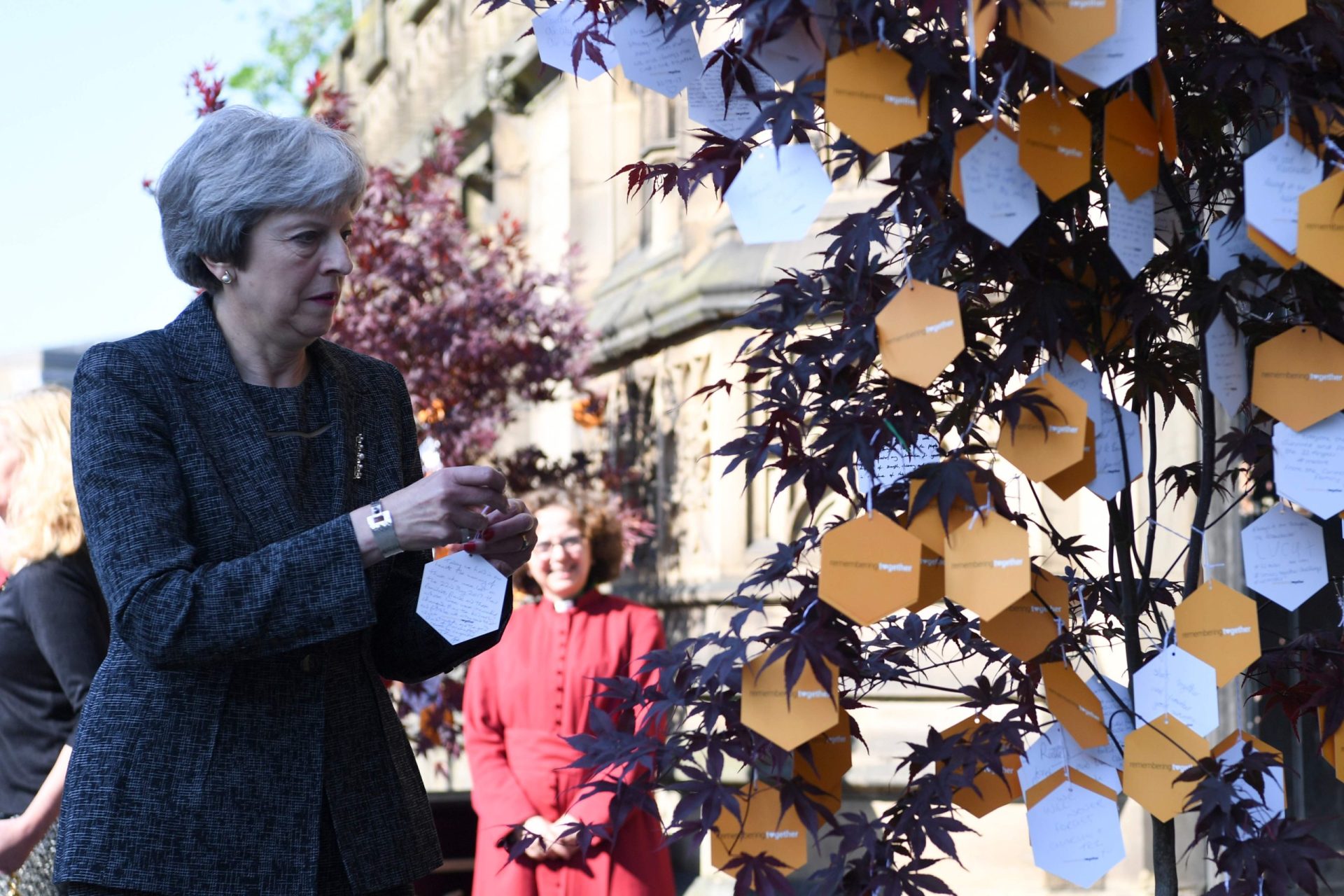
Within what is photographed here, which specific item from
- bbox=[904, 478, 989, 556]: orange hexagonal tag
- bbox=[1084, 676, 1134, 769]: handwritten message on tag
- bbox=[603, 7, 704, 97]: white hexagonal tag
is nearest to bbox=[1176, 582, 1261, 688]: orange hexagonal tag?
bbox=[1084, 676, 1134, 769]: handwritten message on tag

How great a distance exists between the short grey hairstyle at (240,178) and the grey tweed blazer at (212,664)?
5.2 inches

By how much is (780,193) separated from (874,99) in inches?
6.5

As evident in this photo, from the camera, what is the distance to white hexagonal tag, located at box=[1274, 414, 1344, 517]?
1920mm

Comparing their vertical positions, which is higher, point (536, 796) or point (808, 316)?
point (808, 316)

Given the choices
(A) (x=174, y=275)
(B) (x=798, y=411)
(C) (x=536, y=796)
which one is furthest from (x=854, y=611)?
(C) (x=536, y=796)

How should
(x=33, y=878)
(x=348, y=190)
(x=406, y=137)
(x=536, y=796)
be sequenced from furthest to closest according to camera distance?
(x=406, y=137) < (x=536, y=796) < (x=33, y=878) < (x=348, y=190)

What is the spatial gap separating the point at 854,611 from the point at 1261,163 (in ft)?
2.58

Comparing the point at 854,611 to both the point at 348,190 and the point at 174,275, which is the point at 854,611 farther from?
the point at 174,275

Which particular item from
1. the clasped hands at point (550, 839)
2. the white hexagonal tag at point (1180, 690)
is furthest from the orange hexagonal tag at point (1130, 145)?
the clasped hands at point (550, 839)

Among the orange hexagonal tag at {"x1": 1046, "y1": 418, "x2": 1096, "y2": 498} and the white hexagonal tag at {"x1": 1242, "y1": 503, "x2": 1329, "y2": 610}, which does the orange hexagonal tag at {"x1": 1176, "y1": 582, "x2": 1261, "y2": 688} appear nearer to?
the white hexagonal tag at {"x1": 1242, "y1": 503, "x2": 1329, "y2": 610}

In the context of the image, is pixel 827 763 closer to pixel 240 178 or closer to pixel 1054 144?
pixel 1054 144

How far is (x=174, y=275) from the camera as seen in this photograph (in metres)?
2.19

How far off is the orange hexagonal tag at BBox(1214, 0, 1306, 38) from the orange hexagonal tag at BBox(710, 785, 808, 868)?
3.86 ft

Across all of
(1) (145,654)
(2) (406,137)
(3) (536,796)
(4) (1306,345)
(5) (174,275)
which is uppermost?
(2) (406,137)
